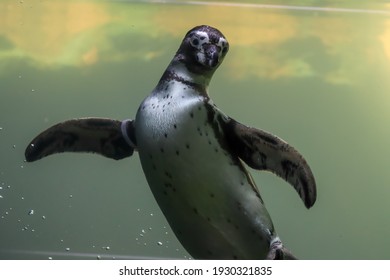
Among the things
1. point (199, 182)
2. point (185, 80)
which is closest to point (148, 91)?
point (185, 80)

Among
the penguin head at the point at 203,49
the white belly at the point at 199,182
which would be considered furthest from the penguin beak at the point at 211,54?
the white belly at the point at 199,182

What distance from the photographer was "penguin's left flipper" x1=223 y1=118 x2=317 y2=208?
5.08ft

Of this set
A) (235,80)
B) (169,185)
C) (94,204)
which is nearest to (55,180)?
(94,204)

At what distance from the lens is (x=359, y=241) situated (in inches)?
69.7

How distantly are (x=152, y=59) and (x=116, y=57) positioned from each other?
4.5 inches

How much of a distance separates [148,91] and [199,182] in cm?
35

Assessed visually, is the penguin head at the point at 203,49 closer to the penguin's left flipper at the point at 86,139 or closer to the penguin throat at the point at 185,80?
the penguin throat at the point at 185,80

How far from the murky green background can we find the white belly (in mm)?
149

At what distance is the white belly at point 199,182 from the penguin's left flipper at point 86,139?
124mm

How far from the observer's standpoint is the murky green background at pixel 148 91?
1.78 m

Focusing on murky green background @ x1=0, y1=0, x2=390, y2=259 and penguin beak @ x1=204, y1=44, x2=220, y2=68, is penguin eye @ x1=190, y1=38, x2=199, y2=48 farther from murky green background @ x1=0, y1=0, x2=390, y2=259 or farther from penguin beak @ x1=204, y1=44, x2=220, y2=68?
murky green background @ x1=0, y1=0, x2=390, y2=259

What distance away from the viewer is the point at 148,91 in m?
1.78

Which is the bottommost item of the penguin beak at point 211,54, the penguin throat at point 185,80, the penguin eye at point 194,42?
the penguin throat at point 185,80

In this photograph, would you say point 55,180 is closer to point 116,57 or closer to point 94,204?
point 94,204
